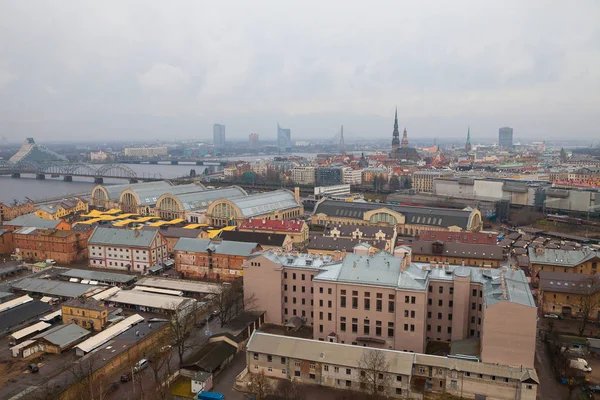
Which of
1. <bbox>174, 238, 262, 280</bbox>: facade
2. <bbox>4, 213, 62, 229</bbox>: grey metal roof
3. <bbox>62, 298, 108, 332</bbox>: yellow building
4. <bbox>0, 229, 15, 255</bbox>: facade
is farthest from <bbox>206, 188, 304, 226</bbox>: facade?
<bbox>62, 298, 108, 332</bbox>: yellow building

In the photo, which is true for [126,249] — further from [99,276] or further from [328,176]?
[328,176]

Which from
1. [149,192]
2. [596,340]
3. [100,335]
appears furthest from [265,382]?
[149,192]

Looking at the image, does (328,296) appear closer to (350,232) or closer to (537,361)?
(537,361)

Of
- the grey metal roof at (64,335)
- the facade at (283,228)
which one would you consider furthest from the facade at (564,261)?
the grey metal roof at (64,335)

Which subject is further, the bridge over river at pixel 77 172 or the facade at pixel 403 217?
the bridge over river at pixel 77 172

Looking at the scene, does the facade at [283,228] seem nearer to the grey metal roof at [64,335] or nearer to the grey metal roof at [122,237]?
the grey metal roof at [122,237]

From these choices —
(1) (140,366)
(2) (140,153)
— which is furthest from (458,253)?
(2) (140,153)
